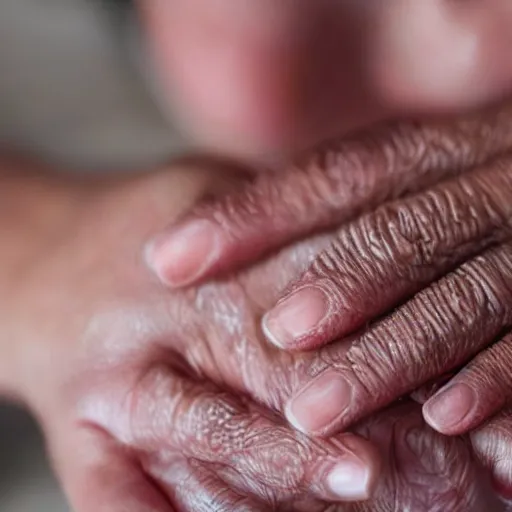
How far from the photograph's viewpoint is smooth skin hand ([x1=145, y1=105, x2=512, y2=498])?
463mm

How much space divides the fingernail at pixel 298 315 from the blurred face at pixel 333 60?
0.21 m

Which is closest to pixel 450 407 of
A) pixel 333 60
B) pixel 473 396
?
A: pixel 473 396

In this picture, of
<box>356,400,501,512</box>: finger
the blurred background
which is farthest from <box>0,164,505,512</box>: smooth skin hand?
the blurred background

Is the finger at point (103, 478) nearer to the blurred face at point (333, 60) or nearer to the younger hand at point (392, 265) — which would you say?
the younger hand at point (392, 265)

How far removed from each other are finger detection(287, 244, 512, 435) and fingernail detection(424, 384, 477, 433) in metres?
0.02

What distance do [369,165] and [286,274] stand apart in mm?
84

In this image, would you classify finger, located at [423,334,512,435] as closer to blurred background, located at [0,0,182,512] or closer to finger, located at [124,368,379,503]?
finger, located at [124,368,379,503]

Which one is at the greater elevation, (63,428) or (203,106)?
(203,106)

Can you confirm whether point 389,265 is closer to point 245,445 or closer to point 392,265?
point 392,265

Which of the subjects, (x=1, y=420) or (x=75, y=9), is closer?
(x=1, y=420)

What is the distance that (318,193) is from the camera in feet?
1.82

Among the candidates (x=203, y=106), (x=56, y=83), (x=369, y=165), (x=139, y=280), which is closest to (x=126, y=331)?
(x=139, y=280)

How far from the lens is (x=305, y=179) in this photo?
56cm

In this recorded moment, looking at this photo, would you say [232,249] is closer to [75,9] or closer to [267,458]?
[267,458]
